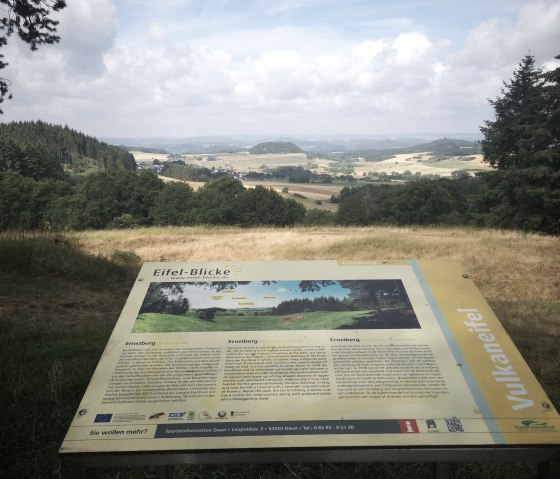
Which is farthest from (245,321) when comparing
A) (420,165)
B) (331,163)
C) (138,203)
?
(331,163)

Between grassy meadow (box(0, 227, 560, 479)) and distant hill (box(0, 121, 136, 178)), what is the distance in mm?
60448

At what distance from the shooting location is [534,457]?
2332 mm

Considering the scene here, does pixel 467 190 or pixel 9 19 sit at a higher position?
pixel 9 19

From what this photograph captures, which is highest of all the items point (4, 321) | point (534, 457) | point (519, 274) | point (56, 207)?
point (534, 457)

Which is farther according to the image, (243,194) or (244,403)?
(243,194)

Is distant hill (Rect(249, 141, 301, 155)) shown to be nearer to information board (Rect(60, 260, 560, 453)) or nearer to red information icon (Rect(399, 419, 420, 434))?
information board (Rect(60, 260, 560, 453))

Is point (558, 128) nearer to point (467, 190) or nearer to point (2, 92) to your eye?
point (467, 190)

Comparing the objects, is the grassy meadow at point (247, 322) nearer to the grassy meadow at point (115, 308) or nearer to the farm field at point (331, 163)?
the grassy meadow at point (115, 308)

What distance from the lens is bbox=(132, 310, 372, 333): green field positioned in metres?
2.89

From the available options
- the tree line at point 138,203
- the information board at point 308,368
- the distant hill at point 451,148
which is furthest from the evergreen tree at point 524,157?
the distant hill at point 451,148

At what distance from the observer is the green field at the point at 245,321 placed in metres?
2.89

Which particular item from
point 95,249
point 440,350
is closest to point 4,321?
point 440,350

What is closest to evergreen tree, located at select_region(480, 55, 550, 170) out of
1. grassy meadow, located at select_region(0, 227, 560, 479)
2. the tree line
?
grassy meadow, located at select_region(0, 227, 560, 479)

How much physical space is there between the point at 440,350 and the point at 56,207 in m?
57.0
